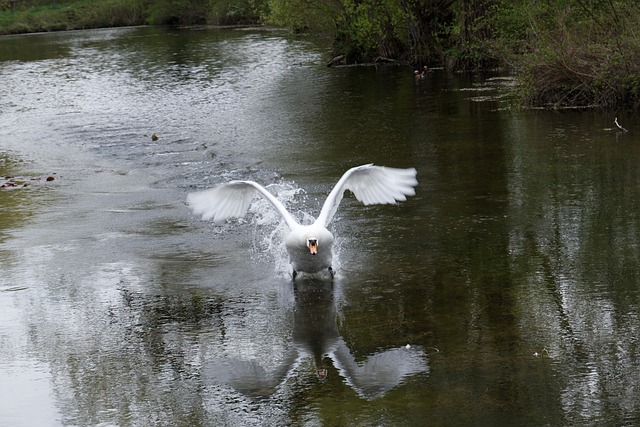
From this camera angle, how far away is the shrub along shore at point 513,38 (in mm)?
19703

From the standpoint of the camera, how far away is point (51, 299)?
10344mm

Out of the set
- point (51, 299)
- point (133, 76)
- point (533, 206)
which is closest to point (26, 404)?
point (51, 299)

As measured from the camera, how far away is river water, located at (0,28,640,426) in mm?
7496

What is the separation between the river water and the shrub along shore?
89cm

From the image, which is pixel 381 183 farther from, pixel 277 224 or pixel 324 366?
pixel 324 366

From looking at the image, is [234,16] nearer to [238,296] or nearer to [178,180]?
[178,180]

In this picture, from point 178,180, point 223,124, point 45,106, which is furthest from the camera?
point 45,106

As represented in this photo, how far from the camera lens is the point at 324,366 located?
8.21 m

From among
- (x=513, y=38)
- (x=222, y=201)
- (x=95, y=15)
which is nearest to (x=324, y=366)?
(x=222, y=201)

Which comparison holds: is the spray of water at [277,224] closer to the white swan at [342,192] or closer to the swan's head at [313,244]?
the white swan at [342,192]

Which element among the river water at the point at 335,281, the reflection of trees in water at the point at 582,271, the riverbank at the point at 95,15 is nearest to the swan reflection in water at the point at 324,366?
the river water at the point at 335,281

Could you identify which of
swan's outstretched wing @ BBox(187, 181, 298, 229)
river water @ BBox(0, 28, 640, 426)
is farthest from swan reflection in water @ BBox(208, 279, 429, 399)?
→ swan's outstretched wing @ BBox(187, 181, 298, 229)

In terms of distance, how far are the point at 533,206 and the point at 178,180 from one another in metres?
6.18

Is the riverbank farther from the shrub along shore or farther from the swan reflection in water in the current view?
the swan reflection in water
